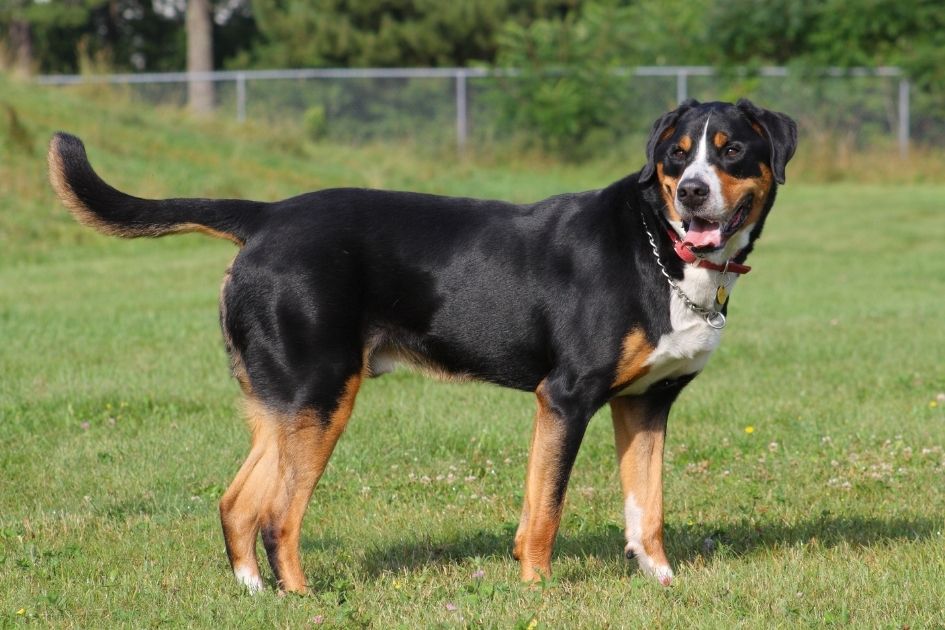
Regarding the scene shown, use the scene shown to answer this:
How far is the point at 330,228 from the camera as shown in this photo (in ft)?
17.4

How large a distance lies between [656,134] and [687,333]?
82cm

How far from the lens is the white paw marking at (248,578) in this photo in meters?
5.27

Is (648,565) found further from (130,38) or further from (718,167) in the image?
(130,38)

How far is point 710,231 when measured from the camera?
200 inches

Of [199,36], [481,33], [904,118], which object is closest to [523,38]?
[481,33]

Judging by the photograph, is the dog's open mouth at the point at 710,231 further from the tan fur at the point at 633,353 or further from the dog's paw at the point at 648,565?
the dog's paw at the point at 648,565

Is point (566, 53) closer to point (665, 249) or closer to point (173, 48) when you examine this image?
point (173, 48)

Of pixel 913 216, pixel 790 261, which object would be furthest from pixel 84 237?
pixel 913 216

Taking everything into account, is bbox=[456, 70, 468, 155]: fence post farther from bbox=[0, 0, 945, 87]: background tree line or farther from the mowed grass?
the mowed grass

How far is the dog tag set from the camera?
17.1ft

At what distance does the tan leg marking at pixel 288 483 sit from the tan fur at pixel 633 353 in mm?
1070

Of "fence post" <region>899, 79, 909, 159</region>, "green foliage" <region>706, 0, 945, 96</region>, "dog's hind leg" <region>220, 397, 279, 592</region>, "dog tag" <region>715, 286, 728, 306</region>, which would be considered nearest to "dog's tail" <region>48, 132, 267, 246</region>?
"dog's hind leg" <region>220, 397, 279, 592</region>

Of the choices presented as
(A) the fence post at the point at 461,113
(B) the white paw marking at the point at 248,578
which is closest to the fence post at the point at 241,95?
(A) the fence post at the point at 461,113

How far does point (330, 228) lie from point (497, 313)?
770 millimetres
